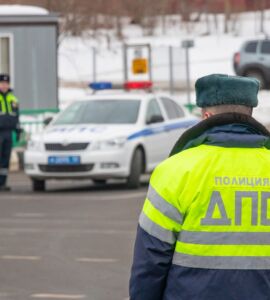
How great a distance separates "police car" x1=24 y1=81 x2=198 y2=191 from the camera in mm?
18656

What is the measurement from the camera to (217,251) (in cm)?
438

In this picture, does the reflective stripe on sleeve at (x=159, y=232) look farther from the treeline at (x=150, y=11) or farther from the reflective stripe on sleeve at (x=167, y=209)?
the treeline at (x=150, y=11)

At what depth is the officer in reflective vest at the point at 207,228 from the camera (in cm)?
436

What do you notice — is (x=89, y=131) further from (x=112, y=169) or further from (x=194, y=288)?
(x=194, y=288)

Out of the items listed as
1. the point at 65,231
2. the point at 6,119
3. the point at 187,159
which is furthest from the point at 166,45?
the point at 187,159

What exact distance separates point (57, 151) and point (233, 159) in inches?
567

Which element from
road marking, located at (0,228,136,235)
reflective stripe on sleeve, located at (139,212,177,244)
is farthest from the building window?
reflective stripe on sleeve, located at (139,212,177,244)

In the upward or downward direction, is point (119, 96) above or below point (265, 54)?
above

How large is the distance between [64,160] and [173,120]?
9.52 feet

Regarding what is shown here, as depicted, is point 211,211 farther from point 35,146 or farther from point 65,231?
point 35,146

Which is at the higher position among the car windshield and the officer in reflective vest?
the officer in reflective vest

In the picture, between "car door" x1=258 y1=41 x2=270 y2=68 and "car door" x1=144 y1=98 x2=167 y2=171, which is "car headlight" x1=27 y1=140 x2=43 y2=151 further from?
"car door" x1=258 y1=41 x2=270 y2=68

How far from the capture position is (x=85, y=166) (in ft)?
61.0

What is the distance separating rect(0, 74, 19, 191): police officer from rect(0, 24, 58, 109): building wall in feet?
35.9
